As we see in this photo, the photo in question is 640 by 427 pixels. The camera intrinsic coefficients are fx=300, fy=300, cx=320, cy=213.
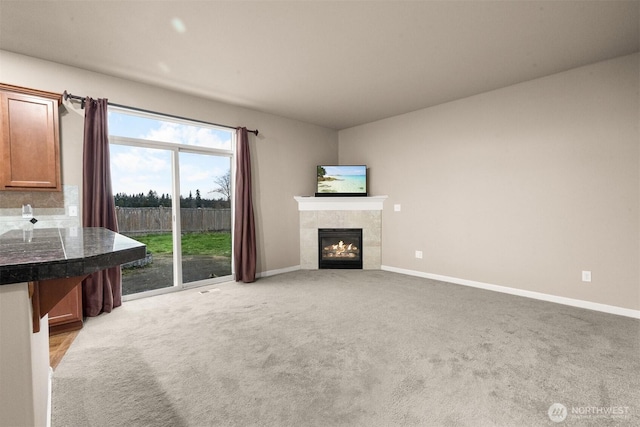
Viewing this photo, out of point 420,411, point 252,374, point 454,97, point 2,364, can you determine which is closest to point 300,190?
point 454,97

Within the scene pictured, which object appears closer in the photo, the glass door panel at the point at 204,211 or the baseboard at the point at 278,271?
the glass door panel at the point at 204,211

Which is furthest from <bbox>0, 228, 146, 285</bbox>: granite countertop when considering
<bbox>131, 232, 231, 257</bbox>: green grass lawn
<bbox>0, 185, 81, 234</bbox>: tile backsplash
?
<bbox>131, 232, 231, 257</bbox>: green grass lawn

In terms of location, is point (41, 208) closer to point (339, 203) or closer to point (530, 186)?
point (339, 203)

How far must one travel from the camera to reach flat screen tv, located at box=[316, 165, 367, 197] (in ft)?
17.4

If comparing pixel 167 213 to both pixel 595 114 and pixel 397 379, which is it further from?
pixel 595 114

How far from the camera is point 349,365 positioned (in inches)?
82.2

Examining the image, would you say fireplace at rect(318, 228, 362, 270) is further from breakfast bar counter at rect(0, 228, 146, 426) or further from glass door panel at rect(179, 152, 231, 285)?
breakfast bar counter at rect(0, 228, 146, 426)

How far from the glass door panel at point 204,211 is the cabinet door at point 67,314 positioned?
1300 mm

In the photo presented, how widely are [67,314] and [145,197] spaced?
5.82 feet

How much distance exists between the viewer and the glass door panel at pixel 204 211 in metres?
4.15

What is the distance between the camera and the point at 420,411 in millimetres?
1634

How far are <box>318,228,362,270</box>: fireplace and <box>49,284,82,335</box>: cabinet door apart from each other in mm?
3402

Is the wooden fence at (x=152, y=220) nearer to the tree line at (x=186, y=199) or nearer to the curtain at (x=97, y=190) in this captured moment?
the tree line at (x=186, y=199)

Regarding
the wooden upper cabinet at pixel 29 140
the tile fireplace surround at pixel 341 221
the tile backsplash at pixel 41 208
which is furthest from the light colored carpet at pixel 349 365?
the tile fireplace surround at pixel 341 221
